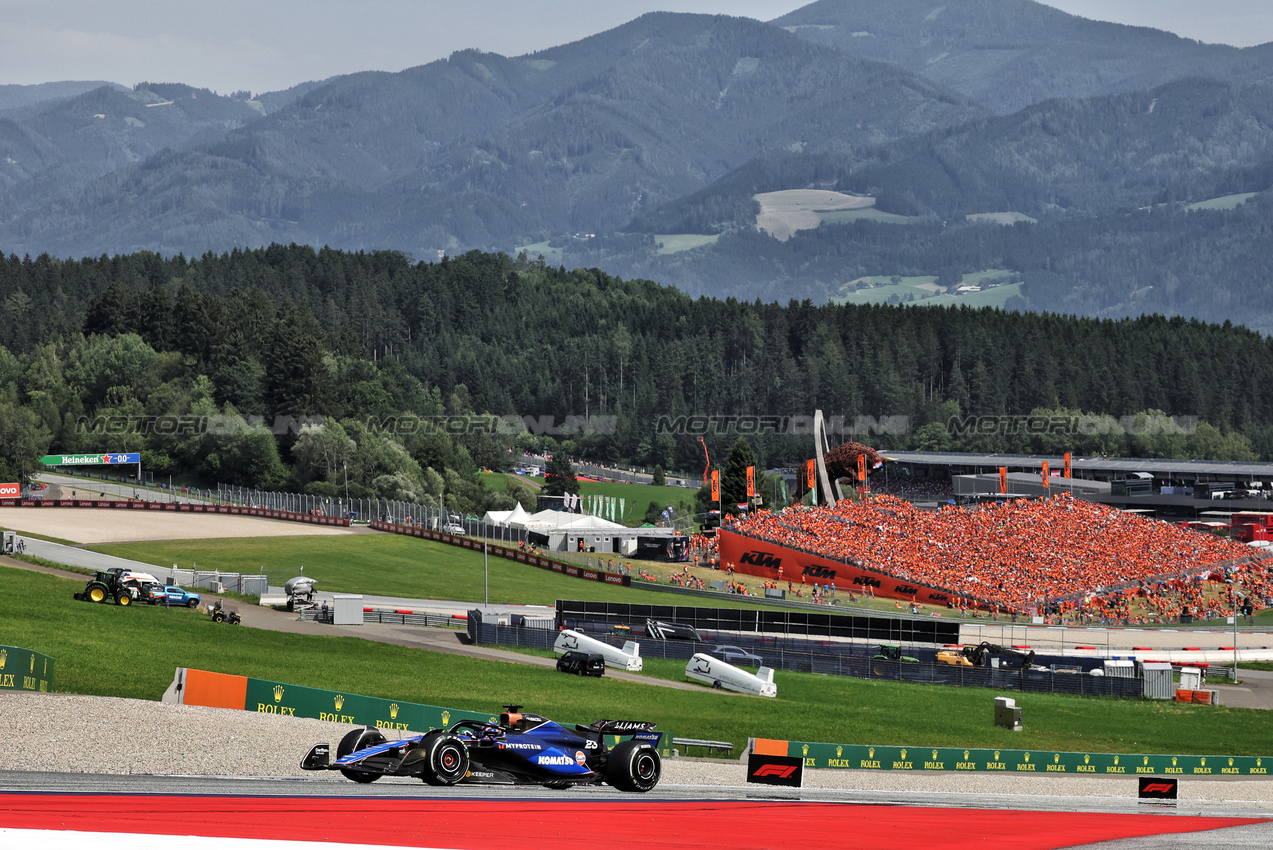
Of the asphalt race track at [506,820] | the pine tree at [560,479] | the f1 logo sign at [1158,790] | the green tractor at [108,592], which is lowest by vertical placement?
the pine tree at [560,479]

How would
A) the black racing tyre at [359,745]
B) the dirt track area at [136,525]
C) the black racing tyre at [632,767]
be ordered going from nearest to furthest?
the black racing tyre at [359,745] < the black racing tyre at [632,767] < the dirt track area at [136,525]

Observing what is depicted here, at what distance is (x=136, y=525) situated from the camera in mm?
85125

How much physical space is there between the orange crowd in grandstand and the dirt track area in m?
31.9

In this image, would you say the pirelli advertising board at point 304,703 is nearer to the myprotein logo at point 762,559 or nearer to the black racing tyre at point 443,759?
the black racing tyre at point 443,759

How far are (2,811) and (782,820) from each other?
11586 millimetres

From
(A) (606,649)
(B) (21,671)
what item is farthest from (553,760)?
(A) (606,649)

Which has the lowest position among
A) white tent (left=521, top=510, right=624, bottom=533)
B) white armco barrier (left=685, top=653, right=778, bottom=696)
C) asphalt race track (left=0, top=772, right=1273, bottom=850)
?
white tent (left=521, top=510, right=624, bottom=533)

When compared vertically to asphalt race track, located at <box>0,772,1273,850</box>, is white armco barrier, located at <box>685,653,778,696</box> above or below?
below

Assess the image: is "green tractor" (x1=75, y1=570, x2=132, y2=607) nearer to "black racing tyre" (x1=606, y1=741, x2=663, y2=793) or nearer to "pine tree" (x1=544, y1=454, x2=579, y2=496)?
"black racing tyre" (x1=606, y1=741, x2=663, y2=793)

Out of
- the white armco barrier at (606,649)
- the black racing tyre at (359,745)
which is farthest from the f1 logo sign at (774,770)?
the white armco barrier at (606,649)

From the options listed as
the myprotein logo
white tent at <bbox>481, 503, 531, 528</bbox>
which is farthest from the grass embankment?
white tent at <bbox>481, 503, 531, 528</bbox>

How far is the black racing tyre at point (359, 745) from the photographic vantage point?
70.4 ft

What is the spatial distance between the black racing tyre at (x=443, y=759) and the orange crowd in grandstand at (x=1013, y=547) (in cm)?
5508

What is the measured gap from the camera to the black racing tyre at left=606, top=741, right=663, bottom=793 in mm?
22484
